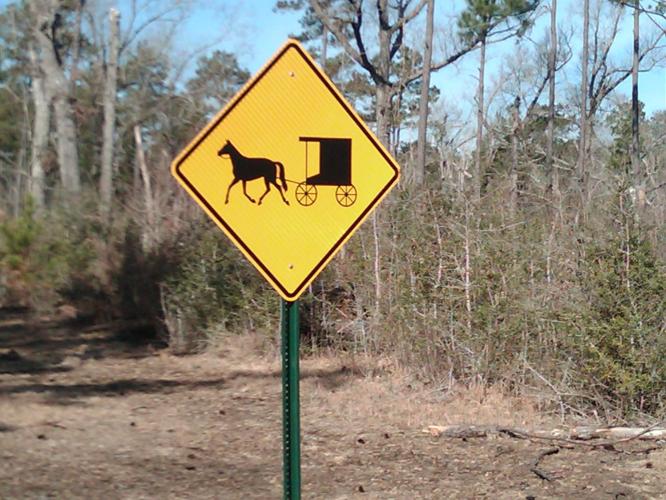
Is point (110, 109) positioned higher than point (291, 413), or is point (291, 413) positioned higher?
point (110, 109)

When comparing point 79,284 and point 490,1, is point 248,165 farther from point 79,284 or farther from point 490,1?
point 490,1

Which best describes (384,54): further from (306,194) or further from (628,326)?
(306,194)

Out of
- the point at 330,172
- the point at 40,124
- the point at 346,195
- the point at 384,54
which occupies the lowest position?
the point at 346,195

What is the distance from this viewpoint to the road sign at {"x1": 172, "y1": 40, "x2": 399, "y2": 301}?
3877mm

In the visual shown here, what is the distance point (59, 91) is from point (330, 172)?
1919cm

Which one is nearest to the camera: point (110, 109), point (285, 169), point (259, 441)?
point (285, 169)

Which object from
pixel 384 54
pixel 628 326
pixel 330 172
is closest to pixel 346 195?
pixel 330 172

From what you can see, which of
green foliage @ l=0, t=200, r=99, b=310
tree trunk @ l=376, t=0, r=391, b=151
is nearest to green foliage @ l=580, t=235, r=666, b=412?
green foliage @ l=0, t=200, r=99, b=310

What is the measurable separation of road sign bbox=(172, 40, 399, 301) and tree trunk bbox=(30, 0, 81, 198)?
1836cm

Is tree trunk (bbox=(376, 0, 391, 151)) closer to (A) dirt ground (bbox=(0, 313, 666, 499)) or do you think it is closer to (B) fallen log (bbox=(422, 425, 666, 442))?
(A) dirt ground (bbox=(0, 313, 666, 499))

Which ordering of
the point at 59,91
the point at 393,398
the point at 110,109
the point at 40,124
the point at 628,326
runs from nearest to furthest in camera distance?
the point at 628,326 → the point at 393,398 → the point at 59,91 → the point at 110,109 → the point at 40,124

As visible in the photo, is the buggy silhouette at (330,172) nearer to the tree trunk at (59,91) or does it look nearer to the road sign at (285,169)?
the road sign at (285,169)

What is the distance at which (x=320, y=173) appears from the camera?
13.1 ft

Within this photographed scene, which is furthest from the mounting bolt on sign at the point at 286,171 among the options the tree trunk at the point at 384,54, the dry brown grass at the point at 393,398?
the tree trunk at the point at 384,54
